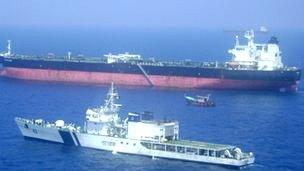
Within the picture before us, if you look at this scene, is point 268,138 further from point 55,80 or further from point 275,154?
point 55,80

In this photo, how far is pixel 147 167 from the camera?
45.2 meters

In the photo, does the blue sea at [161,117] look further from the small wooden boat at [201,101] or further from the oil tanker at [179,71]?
the oil tanker at [179,71]

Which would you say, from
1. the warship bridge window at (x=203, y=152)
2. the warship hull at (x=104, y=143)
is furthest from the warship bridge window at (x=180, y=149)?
the warship bridge window at (x=203, y=152)

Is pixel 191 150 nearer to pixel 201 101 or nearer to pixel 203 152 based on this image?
pixel 203 152

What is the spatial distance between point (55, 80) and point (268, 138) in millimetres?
41064

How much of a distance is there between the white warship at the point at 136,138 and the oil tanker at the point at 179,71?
101ft

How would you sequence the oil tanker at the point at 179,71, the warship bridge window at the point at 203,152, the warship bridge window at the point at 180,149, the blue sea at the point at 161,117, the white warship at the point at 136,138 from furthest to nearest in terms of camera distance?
the oil tanker at the point at 179,71, the warship bridge window at the point at 180,149, the blue sea at the point at 161,117, the warship bridge window at the point at 203,152, the white warship at the point at 136,138

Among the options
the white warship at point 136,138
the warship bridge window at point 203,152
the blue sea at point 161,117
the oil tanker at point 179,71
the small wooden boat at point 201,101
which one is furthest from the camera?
the oil tanker at point 179,71

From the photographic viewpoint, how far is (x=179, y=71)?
83438mm

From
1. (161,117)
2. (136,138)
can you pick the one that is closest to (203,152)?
(136,138)

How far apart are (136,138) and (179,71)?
35.6 metres

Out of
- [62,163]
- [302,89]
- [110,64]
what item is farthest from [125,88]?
[62,163]

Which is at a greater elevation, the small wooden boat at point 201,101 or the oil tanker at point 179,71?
the oil tanker at point 179,71

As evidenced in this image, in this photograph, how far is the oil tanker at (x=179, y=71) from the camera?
3177 inches
